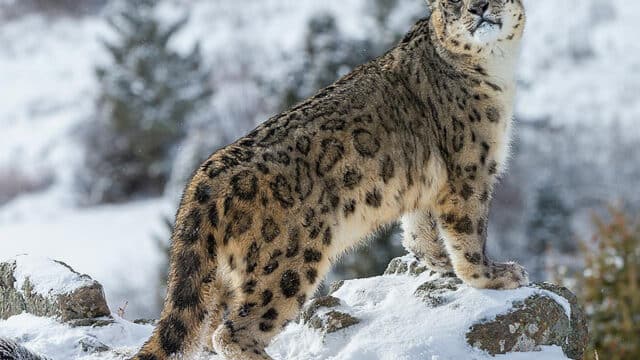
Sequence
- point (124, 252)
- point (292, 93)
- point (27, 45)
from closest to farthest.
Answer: point (292, 93), point (124, 252), point (27, 45)

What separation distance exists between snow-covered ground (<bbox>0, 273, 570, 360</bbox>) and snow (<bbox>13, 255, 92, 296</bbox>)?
0.75 feet

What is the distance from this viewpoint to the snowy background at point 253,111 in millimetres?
21656

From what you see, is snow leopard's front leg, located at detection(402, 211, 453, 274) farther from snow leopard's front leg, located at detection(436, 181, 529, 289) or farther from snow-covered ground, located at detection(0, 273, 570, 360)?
snow leopard's front leg, located at detection(436, 181, 529, 289)

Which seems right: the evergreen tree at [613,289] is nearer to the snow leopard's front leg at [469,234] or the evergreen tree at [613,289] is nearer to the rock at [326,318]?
the snow leopard's front leg at [469,234]

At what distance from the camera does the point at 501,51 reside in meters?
7.26

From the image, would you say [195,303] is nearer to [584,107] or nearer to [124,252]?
[124,252]

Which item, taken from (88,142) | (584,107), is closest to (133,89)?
(88,142)

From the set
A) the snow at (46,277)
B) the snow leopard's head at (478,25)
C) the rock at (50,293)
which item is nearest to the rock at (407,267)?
the snow leopard's head at (478,25)

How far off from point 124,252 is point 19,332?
15.6m

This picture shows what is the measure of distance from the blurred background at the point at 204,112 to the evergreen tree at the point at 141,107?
38 millimetres

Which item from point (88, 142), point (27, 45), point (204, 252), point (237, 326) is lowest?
point (237, 326)

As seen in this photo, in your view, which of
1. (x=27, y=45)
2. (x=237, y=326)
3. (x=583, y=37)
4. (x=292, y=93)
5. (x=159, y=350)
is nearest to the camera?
(x=159, y=350)

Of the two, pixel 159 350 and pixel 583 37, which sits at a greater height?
pixel 583 37

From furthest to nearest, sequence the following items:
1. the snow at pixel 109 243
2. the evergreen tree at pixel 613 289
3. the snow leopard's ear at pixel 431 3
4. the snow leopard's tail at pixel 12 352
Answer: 1. the snow at pixel 109 243
2. the evergreen tree at pixel 613 289
3. the snow leopard's ear at pixel 431 3
4. the snow leopard's tail at pixel 12 352
